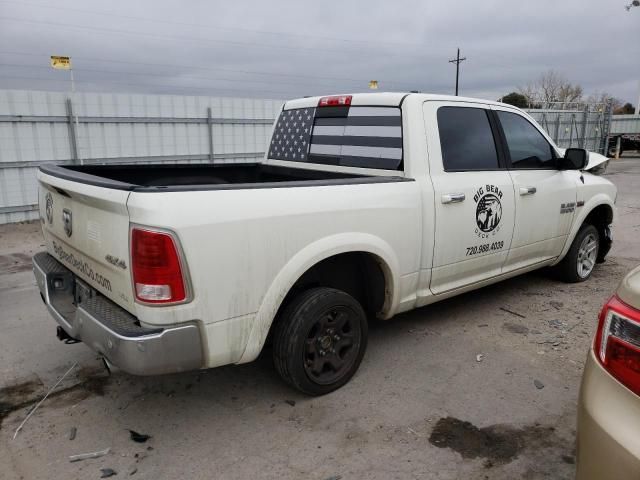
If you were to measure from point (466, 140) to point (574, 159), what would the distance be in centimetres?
134

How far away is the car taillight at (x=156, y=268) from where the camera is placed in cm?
240

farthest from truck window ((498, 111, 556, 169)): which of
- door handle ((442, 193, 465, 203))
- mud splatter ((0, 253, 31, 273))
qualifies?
mud splatter ((0, 253, 31, 273))

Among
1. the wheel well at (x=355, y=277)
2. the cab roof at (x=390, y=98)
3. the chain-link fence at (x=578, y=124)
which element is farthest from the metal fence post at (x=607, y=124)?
the wheel well at (x=355, y=277)

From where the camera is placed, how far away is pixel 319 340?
10.5 feet

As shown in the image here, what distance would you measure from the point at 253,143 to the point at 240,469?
10.2 m

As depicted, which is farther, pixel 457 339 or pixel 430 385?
pixel 457 339

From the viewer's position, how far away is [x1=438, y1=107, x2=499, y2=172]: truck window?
3807 millimetres

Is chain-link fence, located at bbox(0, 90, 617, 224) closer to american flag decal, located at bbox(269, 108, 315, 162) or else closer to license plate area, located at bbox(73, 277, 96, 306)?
american flag decal, located at bbox(269, 108, 315, 162)

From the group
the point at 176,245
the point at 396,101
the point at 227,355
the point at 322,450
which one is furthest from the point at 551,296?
the point at 176,245

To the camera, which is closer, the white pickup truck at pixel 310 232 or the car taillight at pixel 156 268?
the car taillight at pixel 156 268

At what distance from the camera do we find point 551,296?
5.13 metres

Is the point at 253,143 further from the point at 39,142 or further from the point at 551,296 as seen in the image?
the point at 551,296

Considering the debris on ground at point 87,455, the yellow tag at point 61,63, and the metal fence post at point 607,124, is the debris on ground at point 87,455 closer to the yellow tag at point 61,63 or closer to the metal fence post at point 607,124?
the yellow tag at point 61,63

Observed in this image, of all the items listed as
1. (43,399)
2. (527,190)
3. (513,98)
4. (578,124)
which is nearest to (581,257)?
(527,190)
